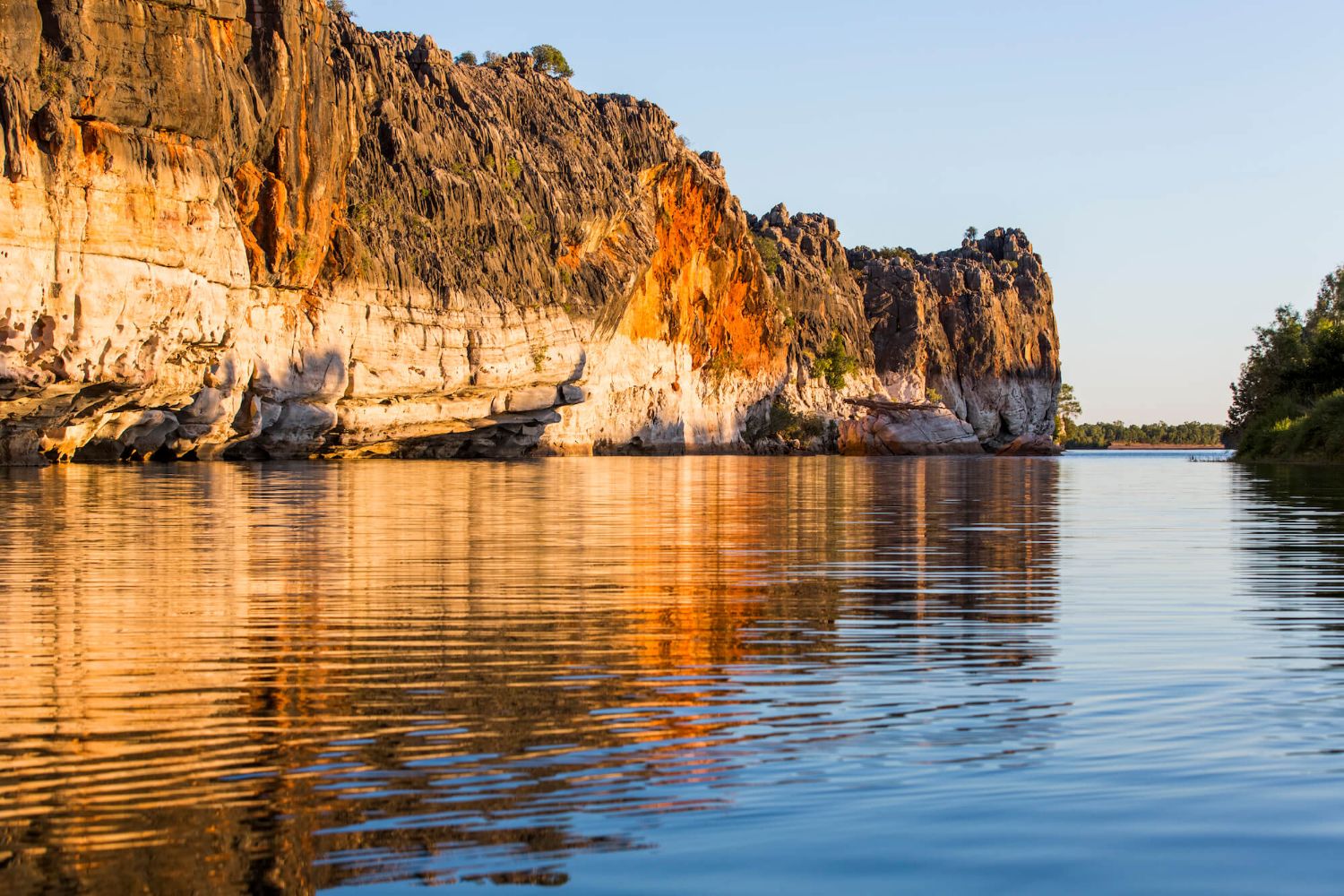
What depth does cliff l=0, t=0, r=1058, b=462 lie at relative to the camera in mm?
38375

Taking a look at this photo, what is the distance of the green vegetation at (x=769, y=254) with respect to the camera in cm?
12662

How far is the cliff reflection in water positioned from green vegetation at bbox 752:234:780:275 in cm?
11267

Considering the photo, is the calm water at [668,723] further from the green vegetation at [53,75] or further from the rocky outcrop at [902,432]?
the rocky outcrop at [902,432]

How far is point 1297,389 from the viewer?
210 feet

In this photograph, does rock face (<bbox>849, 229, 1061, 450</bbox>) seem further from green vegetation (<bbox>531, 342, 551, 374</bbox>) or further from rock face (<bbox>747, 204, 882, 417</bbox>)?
green vegetation (<bbox>531, 342, 551, 374</bbox>)

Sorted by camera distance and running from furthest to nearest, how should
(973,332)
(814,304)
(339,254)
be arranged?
(973,332) < (814,304) < (339,254)

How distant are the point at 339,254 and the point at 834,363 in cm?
7599

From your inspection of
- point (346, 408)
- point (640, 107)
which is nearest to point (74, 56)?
point (346, 408)

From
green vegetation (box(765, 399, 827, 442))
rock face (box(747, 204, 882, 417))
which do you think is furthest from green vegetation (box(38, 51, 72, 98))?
rock face (box(747, 204, 882, 417))

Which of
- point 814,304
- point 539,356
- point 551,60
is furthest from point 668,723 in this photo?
point 814,304

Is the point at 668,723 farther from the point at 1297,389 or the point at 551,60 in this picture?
the point at 551,60

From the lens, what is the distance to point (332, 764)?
515cm

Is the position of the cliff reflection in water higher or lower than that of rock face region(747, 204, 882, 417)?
lower

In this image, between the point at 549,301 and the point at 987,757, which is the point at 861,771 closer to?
the point at 987,757
